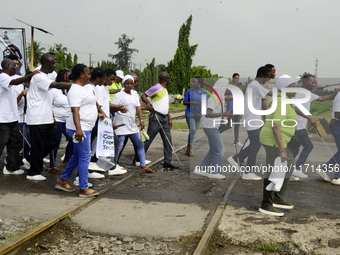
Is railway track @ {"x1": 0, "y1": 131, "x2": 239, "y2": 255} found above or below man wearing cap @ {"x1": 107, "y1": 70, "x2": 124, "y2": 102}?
below

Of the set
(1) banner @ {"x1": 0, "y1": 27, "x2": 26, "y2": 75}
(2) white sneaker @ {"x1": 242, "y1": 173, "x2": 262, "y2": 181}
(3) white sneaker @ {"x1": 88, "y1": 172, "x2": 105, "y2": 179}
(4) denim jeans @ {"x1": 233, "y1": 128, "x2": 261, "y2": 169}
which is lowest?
(2) white sneaker @ {"x1": 242, "y1": 173, "x2": 262, "y2": 181}

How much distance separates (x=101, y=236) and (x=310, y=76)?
5033 millimetres

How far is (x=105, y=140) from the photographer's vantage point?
6383 mm

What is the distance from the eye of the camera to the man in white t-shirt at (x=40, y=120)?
6188 millimetres

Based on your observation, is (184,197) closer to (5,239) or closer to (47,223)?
(47,223)

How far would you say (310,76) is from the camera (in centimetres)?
712

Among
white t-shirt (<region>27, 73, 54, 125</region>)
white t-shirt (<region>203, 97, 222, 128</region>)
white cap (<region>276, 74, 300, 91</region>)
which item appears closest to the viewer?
white cap (<region>276, 74, 300, 91</region>)

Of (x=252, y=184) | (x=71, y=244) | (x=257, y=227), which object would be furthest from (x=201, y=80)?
(x=71, y=244)

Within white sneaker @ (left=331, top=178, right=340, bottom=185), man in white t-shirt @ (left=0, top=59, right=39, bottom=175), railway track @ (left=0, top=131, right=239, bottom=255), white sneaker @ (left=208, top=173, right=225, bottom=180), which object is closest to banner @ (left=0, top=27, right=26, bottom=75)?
man in white t-shirt @ (left=0, top=59, right=39, bottom=175)

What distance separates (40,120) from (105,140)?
115cm

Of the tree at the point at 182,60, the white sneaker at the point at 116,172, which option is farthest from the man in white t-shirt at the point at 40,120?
the tree at the point at 182,60

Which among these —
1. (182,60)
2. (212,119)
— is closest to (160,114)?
(212,119)

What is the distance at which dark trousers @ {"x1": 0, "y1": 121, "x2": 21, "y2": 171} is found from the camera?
6535 mm

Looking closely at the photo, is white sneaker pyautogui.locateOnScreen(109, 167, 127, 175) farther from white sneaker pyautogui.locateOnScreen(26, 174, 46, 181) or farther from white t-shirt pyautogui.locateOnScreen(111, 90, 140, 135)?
white sneaker pyautogui.locateOnScreen(26, 174, 46, 181)
